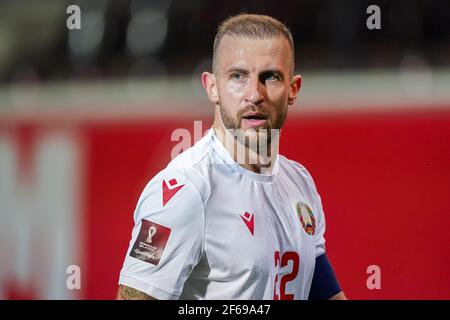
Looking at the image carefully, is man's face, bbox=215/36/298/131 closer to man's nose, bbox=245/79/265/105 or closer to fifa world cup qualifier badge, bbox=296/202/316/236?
man's nose, bbox=245/79/265/105

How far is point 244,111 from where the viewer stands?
183 centimetres

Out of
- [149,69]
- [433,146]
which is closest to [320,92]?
[433,146]

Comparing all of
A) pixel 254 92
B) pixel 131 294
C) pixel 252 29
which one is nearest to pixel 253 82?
pixel 254 92

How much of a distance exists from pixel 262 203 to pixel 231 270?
0.21m

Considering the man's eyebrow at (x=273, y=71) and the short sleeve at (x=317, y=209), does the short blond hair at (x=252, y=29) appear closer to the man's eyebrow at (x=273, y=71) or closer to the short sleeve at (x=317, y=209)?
the man's eyebrow at (x=273, y=71)

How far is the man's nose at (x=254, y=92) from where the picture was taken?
1.82 metres

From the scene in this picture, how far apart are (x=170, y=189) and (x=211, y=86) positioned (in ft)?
1.19

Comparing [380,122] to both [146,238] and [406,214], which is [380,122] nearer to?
[406,214]

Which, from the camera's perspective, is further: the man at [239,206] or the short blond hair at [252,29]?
the short blond hair at [252,29]

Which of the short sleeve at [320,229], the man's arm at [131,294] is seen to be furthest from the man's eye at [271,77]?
the man's arm at [131,294]

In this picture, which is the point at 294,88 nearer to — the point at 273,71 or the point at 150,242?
the point at 273,71

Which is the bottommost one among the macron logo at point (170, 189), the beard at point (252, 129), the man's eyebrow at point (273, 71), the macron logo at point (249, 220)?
the macron logo at point (249, 220)

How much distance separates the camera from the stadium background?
6.84ft

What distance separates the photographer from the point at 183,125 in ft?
7.04
